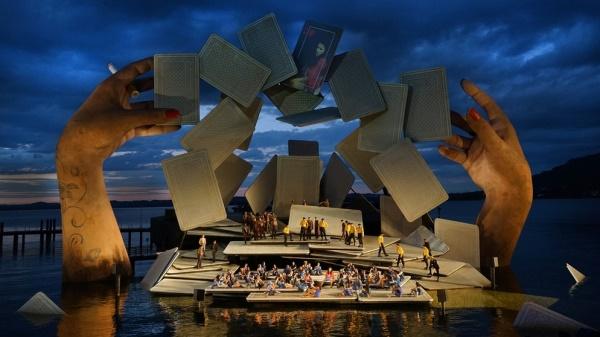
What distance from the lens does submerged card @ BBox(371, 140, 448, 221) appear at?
2266cm

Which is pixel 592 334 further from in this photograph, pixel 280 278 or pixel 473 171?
pixel 473 171

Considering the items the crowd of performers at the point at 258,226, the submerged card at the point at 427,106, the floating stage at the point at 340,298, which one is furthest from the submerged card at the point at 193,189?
the submerged card at the point at 427,106

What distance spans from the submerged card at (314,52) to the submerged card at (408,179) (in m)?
4.75

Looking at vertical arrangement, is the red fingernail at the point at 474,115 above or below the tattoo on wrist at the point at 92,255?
above

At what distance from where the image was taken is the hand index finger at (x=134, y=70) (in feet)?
68.7

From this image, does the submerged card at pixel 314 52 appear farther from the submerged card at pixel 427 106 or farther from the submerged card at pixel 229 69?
the submerged card at pixel 427 106

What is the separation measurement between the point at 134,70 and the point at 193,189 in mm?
5540

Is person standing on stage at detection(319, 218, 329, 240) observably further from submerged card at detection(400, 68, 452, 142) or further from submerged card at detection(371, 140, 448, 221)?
submerged card at detection(400, 68, 452, 142)

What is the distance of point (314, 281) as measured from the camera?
17094 millimetres

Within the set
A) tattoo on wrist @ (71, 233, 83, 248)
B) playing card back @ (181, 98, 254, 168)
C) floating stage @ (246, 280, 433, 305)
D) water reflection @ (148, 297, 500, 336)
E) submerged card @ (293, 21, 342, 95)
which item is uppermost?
submerged card @ (293, 21, 342, 95)

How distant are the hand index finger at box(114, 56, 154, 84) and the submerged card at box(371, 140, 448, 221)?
34.6ft

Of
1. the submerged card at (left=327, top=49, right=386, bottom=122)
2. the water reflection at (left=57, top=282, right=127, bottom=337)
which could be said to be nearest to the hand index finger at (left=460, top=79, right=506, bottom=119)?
the submerged card at (left=327, top=49, right=386, bottom=122)

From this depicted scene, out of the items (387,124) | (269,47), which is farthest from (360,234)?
(269,47)

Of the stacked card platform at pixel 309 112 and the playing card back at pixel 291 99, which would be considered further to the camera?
the playing card back at pixel 291 99
